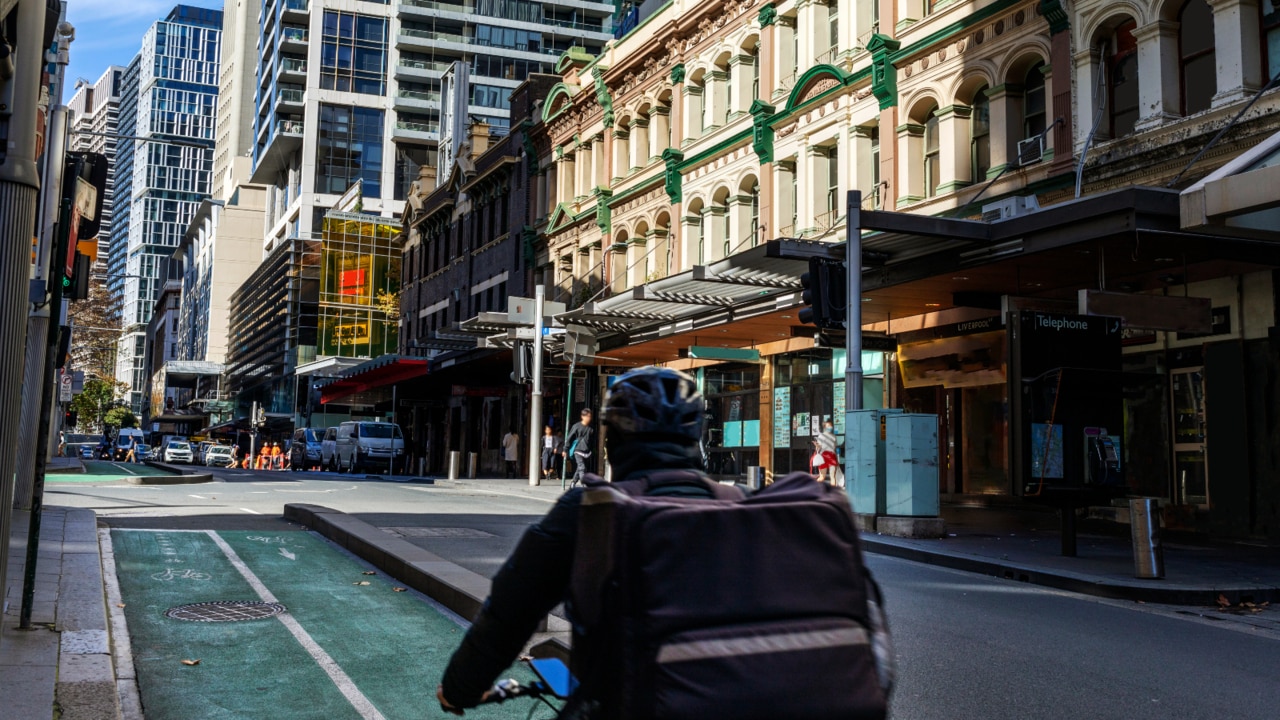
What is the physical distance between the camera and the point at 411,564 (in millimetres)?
9688

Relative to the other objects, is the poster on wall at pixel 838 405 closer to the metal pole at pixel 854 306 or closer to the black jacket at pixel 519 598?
the metal pole at pixel 854 306

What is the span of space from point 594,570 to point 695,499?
0.80 ft

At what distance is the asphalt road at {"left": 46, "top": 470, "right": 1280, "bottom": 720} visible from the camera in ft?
20.9

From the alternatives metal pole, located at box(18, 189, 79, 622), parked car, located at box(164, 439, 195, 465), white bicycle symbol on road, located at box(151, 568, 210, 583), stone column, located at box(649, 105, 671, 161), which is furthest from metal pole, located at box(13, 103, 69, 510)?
parked car, located at box(164, 439, 195, 465)

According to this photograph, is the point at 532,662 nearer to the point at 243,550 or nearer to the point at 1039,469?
the point at 243,550

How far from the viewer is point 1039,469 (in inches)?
548

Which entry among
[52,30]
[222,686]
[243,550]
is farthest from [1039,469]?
[52,30]

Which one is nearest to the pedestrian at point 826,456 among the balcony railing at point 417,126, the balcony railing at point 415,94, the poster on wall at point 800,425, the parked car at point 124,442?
the poster on wall at point 800,425

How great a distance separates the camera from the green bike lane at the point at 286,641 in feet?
19.9

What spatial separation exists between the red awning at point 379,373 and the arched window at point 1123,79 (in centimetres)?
3023

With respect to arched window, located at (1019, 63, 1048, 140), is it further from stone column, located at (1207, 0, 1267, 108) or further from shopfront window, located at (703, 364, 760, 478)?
shopfront window, located at (703, 364, 760, 478)

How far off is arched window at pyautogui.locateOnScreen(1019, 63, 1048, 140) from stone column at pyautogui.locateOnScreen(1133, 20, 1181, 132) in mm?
2536

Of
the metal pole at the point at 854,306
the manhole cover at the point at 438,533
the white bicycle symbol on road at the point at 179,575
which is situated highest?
the metal pole at the point at 854,306

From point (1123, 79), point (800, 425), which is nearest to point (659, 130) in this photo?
point (800, 425)
